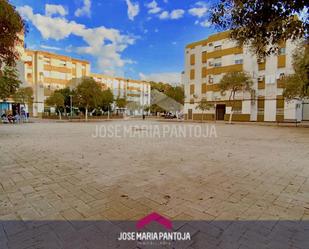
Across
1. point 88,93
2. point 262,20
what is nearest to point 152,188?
point 262,20

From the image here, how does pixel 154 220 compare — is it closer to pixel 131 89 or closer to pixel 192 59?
pixel 192 59

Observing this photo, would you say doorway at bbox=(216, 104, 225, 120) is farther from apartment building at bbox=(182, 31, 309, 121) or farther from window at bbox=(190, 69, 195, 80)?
window at bbox=(190, 69, 195, 80)

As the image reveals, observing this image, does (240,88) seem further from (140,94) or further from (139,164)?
(140,94)

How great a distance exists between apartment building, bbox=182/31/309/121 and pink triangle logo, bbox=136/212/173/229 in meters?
25.6

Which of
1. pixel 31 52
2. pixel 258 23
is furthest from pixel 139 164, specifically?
pixel 31 52

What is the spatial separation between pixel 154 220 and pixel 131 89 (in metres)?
74.8

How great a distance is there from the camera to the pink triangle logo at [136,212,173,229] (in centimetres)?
256

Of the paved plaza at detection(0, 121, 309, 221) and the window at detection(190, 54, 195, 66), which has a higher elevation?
the window at detection(190, 54, 195, 66)

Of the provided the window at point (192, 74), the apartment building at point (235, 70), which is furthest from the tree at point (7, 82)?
the window at point (192, 74)

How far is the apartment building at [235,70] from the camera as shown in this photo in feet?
94.1

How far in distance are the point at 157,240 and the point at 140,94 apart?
77.6 meters

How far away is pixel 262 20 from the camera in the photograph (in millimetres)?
2979

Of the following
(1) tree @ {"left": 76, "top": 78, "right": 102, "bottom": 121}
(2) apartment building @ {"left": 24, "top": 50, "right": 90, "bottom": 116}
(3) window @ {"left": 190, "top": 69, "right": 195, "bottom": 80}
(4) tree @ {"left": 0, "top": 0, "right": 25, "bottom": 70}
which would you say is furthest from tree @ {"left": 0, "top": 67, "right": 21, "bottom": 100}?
(3) window @ {"left": 190, "top": 69, "right": 195, "bottom": 80}

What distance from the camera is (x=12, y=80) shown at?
60.1 feet
